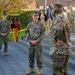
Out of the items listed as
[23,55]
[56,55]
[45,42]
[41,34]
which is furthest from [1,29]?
[56,55]

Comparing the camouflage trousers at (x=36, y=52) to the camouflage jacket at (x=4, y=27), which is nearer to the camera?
the camouflage trousers at (x=36, y=52)

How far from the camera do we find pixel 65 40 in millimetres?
6477

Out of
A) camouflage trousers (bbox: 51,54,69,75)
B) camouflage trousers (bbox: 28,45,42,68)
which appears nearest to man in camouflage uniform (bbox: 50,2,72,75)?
camouflage trousers (bbox: 51,54,69,75)

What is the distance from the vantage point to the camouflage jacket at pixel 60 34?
20.6 feet

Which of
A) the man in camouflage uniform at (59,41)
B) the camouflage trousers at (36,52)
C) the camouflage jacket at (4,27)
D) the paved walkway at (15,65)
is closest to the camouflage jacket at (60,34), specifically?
the man in camouflage uniform at (59,41)

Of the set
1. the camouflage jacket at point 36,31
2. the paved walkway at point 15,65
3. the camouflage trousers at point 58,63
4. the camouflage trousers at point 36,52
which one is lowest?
the paved walkway at point 15,65

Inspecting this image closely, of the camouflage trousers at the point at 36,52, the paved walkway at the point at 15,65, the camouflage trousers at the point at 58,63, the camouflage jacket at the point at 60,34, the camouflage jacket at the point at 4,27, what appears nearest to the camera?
the camouflage jacket at the point at 60,34

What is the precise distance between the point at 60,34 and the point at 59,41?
6.3 inches

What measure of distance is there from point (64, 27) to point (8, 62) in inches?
220

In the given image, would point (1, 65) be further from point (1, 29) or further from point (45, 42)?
point (45, 42)

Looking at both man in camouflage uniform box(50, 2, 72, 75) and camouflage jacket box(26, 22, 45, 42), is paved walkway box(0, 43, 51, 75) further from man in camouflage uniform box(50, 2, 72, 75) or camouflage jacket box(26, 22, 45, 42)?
man in camouflage uniform box(50, 2, 72, 75)

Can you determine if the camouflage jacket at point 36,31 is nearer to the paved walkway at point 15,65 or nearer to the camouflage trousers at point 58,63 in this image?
the paved walkway at point 15,65

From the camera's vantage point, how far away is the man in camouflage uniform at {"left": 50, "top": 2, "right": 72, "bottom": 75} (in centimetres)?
629

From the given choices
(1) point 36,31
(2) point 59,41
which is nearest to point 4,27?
(1) point 36,31
